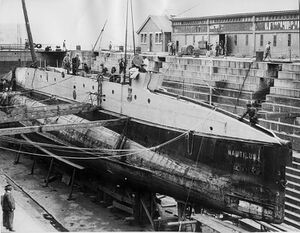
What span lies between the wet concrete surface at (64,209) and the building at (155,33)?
22.5 metres

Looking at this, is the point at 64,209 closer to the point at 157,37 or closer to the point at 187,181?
the point at 187,181

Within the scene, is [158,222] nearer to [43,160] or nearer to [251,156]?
[251,156]

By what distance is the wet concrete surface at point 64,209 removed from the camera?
44.5 ft

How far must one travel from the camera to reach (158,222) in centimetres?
1276

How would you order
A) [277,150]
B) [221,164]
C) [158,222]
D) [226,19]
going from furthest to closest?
1. [226,19]
2. [158,222]
3. [221,164]
4. [277,150]

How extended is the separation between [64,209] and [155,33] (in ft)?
89.9

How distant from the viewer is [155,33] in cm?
3988

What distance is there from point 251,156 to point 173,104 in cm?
323

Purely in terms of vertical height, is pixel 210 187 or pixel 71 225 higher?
pixel 210 187

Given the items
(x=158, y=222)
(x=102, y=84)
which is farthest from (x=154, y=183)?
(x=102, y=84)

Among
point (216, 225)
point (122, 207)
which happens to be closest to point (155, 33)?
point (122, 207)

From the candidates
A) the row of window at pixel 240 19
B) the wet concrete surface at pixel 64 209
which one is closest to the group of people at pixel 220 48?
the row of window at pixel 240 19

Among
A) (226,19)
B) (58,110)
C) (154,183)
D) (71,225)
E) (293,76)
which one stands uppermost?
(226,19)

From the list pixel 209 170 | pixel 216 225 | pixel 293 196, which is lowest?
pixel 216 225
